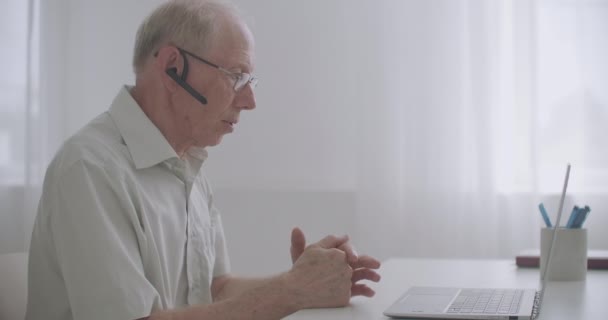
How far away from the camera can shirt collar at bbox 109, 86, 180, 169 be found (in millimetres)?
1478

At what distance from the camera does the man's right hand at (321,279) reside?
1224 millimetres

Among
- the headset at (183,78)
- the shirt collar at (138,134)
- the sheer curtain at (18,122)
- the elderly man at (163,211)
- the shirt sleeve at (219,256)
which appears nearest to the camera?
the elderly man at (163,211)

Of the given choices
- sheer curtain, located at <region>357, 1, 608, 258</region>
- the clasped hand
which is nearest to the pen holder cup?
the clasped hand

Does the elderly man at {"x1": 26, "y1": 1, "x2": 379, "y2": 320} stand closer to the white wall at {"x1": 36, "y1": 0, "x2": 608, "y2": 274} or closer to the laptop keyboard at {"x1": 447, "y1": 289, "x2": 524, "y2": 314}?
the laptop keyboard at {"x1": 447, "y1": 289, "x2": 524, "y2": 314}

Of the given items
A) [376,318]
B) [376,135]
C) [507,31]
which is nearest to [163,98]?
[376,318]

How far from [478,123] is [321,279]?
6.29ft

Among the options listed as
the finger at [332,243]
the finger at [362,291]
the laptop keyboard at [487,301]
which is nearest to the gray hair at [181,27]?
the finger at [332,243]

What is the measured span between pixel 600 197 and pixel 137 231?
2104mm

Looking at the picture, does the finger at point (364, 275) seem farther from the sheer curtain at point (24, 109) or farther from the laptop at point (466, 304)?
the sheer curtain at point (24, 109)

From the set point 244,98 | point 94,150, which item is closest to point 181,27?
point 244,98

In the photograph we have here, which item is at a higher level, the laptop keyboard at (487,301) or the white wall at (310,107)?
the white wall at (310,107)

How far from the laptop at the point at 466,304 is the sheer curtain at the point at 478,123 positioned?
1728mm

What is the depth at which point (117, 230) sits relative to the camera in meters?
1.31

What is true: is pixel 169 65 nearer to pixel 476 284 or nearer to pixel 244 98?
pixel 244 98
